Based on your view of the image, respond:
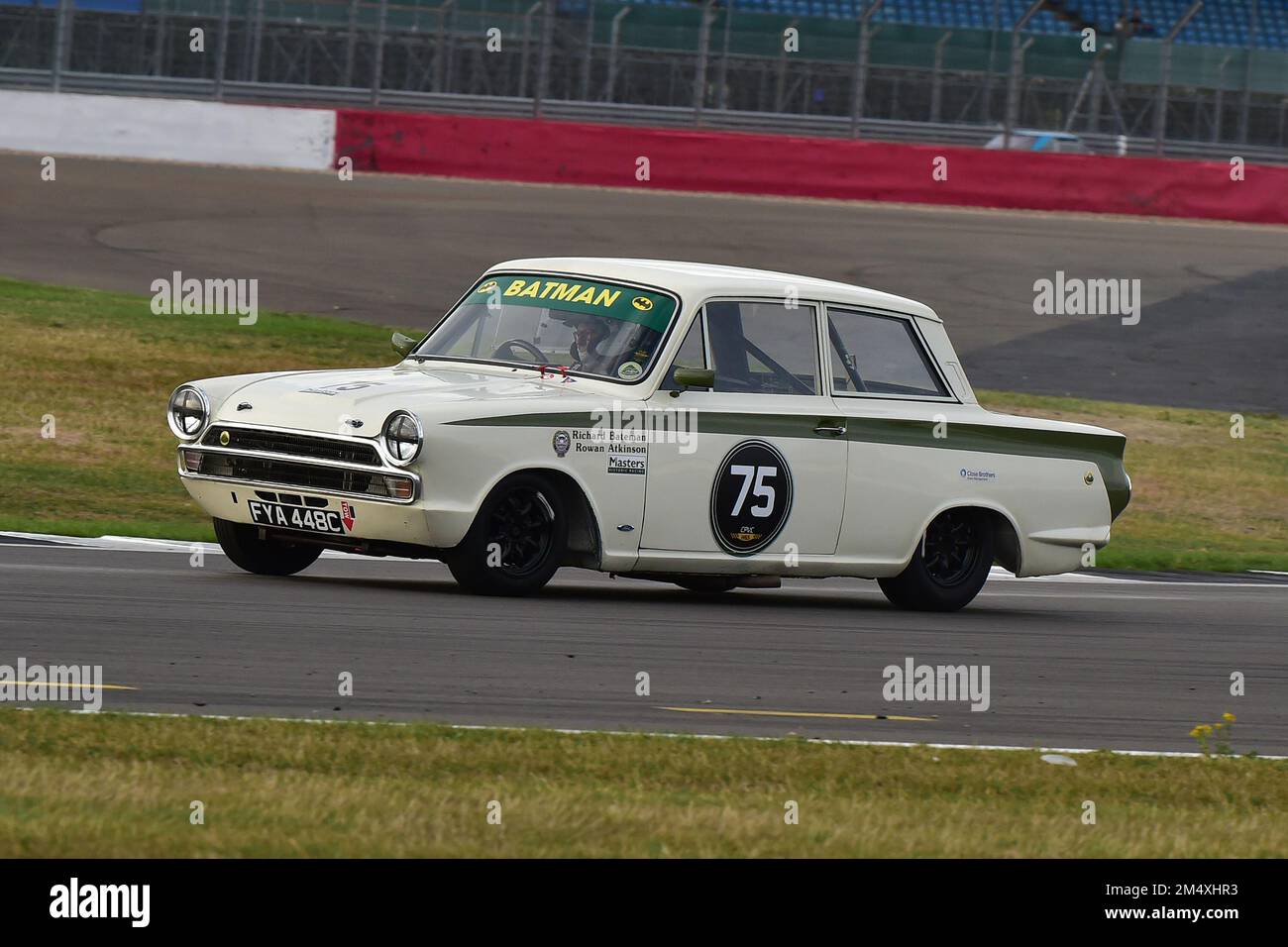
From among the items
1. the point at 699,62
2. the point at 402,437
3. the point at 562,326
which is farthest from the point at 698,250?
the point at 402,437

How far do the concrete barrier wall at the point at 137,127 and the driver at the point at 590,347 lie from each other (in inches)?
867

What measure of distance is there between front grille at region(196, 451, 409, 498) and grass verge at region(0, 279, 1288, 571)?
3.37 metres

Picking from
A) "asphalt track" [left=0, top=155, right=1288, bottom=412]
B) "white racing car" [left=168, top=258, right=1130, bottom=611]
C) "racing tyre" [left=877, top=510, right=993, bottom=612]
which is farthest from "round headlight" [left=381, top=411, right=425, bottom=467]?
"asphalt track" [left=0, top=155, right=1288, bottom=412]

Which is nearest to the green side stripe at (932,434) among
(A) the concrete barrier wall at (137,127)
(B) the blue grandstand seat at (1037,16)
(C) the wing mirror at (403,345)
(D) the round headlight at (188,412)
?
(D) the round headlight at (188,412)

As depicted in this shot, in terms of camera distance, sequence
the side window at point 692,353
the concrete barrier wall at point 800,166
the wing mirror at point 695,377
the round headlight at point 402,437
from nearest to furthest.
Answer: the round headlight at point 402,437
the wing mirror at point 695,377
the side window at point 692,353
the concrete barrier wall at point 800,166

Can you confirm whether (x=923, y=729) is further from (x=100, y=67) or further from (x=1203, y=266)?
(x=100, y=67)

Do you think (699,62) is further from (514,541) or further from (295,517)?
(295,517)

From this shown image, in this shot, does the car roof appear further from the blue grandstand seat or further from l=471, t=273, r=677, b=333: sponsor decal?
the blue grandstand seat

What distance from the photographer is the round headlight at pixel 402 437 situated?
8945 millimetres

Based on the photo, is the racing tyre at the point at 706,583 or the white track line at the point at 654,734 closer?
the white track line at the point at 654,734

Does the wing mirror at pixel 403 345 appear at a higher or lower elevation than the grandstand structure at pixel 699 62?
lower

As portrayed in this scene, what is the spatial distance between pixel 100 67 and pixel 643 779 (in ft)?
86.9

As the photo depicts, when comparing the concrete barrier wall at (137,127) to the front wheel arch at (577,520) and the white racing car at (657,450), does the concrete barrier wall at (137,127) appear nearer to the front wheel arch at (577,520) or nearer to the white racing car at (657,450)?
the white racing car at (657,450)

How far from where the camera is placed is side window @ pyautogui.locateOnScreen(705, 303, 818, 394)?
10.2 metres
